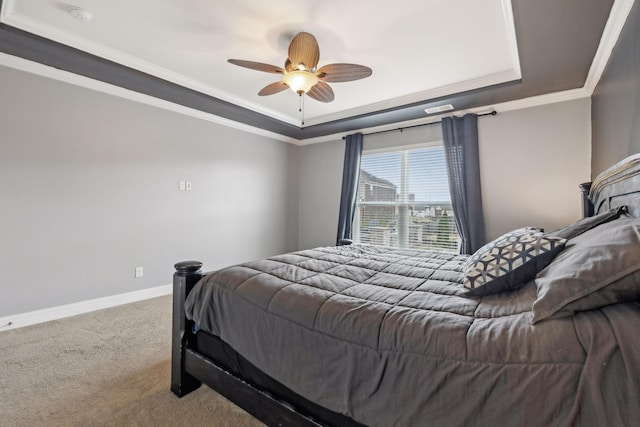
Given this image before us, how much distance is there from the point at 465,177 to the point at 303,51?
2473 millimetres

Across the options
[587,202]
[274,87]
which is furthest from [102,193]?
[587,202]

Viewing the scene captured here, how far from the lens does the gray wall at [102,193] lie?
254 centimetres

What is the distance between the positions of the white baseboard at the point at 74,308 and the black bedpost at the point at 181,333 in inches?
76.6

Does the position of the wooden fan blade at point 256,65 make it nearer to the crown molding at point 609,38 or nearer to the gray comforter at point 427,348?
the gray comforter at point 427,348

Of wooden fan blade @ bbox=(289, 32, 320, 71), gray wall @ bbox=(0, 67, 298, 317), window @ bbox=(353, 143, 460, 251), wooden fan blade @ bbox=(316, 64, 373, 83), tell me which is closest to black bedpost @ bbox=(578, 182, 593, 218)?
window @ bbox=(353, 143, 460, 251)

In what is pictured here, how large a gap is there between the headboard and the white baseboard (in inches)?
162

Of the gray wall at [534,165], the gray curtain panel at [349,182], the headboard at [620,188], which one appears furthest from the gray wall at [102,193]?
the headboard at [620,188]


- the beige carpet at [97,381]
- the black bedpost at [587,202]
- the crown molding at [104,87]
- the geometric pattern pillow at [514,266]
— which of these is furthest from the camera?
the crown molding at [104,87]

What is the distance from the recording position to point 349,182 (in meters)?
4.45

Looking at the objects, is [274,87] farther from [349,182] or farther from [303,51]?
[349,182]

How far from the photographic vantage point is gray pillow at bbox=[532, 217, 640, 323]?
80 centimetres

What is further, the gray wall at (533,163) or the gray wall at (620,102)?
the gray wall at (533,163)

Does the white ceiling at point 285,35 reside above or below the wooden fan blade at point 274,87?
above

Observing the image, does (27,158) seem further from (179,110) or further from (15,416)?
(15,416)
